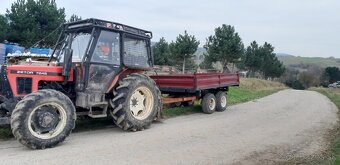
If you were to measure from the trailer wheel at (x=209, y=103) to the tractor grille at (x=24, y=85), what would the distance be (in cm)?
706

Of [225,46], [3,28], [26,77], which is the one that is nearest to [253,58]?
[225,46]

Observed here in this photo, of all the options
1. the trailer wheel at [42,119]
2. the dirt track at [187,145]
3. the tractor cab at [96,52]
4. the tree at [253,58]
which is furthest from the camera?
the tree at [253,58]

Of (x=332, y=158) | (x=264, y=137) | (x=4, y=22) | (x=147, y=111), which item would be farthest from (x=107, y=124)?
(x=4, y=22)

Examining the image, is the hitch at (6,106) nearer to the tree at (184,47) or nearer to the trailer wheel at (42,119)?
the trailer wheel at (42,119)

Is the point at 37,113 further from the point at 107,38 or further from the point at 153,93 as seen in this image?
the point at 153,93

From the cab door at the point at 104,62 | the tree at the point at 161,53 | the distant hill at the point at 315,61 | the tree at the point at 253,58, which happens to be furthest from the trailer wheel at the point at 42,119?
the distant hill at the point at 315,61

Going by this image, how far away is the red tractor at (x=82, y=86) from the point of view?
759 centimetres

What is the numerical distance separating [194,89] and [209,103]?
1198mm

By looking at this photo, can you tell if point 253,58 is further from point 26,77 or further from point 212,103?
point 26,77

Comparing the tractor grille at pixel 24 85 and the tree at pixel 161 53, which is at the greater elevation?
the tree at pixel 161 53

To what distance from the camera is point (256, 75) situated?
65.0 meters

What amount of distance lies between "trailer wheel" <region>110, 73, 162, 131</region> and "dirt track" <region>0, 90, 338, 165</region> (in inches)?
11.1

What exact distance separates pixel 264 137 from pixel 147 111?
2989 millimetres

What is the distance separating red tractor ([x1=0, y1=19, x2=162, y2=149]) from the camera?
7594mm
